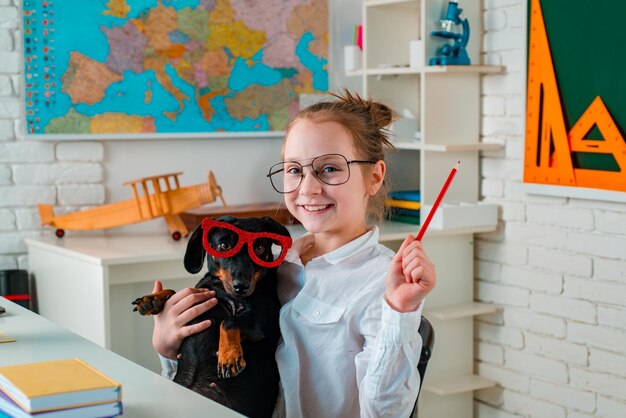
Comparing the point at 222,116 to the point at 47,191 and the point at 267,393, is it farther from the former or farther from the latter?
the point at 267,393

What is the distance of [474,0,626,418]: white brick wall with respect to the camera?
9.63 ft

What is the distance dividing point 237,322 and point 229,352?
53mm

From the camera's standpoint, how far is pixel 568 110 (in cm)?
298

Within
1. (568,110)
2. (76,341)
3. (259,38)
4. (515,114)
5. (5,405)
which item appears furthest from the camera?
(259,38)

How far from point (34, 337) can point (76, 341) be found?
0.08 metres

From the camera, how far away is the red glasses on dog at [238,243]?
1.61 meters

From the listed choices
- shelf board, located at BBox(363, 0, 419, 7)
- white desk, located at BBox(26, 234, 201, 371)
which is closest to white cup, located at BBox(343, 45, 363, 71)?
shelf board, located at BBox(363, 0, 419, 7)

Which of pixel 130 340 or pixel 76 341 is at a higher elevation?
pixel 76 341

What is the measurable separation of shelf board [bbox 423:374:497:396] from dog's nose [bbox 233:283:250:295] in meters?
1.76

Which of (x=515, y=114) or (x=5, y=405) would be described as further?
(x=515, y=114)

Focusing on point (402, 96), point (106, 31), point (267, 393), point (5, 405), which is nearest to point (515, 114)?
point (402, 96)

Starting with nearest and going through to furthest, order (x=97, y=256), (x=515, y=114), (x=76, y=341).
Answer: (x=76, y=341) < (x=97, y=256) < (x=515, y=114)

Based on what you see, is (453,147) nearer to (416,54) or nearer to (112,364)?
(416,54)

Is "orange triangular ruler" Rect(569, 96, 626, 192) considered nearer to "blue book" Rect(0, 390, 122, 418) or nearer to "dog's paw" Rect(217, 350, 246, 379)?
"dog's paw" Rect(217, 350, 246, 379)
